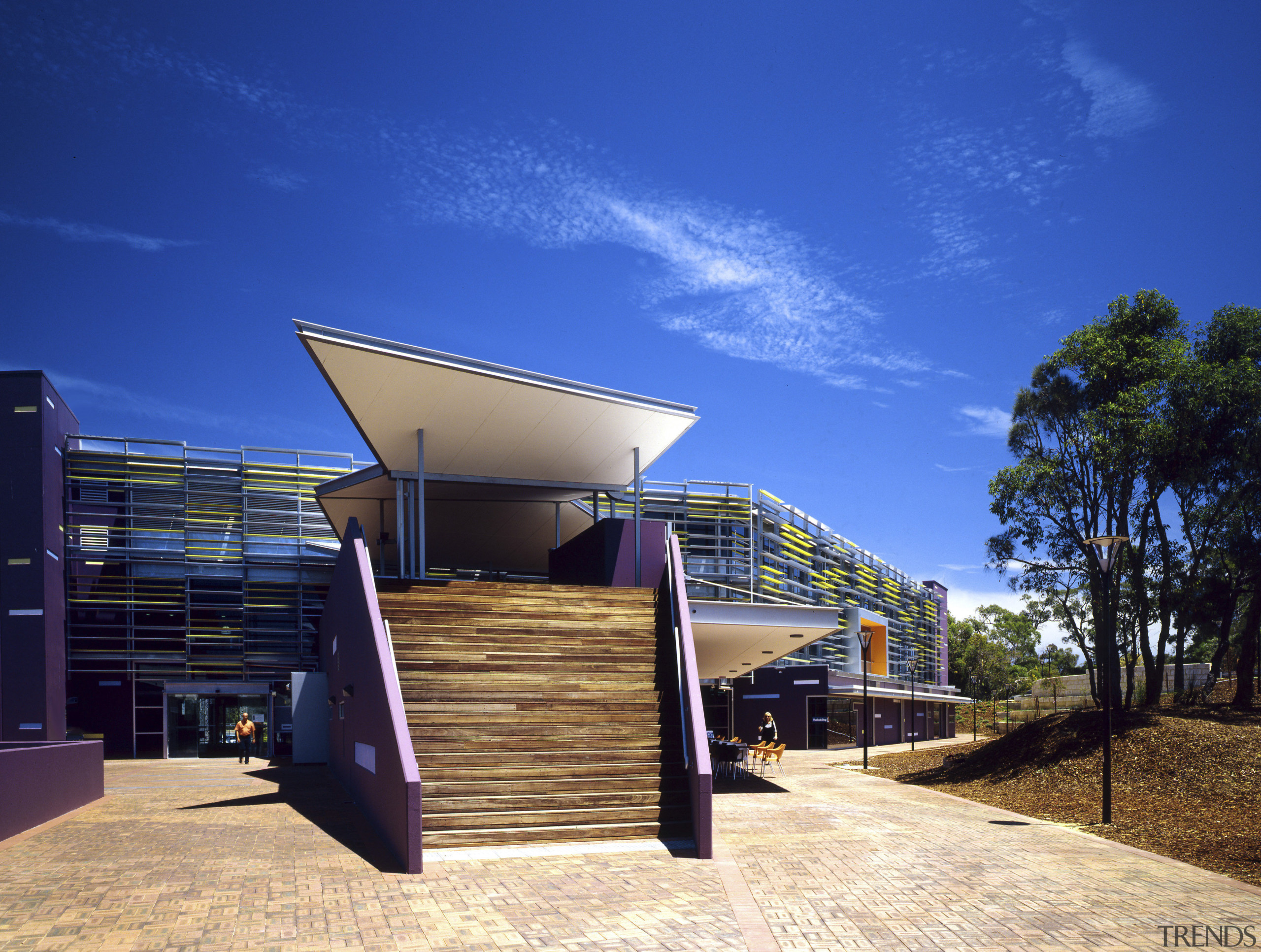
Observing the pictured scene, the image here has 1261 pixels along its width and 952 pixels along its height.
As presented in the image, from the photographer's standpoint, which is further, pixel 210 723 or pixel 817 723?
pixel 817 723

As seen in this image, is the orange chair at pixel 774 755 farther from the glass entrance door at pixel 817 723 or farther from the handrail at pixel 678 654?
the glass entrance door at pixel 817 723

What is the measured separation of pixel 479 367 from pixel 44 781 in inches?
332

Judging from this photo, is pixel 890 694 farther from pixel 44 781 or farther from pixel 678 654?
pixel 44 781

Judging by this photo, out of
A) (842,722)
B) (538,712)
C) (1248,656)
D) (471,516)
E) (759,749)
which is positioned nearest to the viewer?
(538,712)

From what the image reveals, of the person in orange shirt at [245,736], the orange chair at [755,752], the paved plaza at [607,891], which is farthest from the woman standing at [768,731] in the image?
the person in orange shirt at [245,736]

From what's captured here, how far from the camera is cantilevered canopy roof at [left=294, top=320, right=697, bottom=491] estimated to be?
14.8 meters

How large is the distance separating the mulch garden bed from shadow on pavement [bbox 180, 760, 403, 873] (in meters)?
8.83

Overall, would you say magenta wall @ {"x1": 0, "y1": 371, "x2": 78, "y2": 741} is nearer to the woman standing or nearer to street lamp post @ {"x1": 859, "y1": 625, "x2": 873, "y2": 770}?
the woman standing

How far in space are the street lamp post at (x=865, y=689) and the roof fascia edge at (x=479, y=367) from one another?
7.03 meters

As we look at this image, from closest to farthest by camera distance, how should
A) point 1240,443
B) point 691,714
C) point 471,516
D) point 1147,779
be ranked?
point 691,714 < point 1147,779 < point 1240,443 < point 471,516

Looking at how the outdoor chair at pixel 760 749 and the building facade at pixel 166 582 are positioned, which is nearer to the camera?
the outdoor chair at pixel 760 749

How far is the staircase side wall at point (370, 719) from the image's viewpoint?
366 inches

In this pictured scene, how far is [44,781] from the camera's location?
12.9 metres

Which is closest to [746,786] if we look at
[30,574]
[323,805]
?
[323,805]
